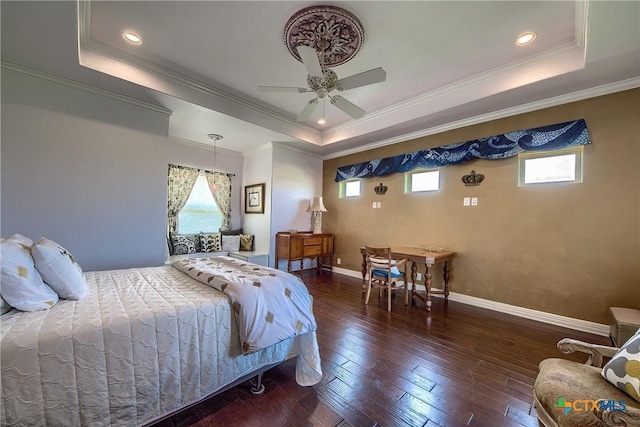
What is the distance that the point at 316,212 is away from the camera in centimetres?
564

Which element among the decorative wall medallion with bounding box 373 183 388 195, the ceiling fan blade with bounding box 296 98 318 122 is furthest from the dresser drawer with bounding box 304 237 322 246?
the ceiling fan blade with bounding box 296 98 318 122

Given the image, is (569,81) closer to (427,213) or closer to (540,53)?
(540,53)

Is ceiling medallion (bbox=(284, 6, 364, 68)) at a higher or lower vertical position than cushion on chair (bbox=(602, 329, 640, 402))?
higher

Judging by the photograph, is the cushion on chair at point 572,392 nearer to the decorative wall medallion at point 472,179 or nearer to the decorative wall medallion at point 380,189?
the decorative wall medallion at point 472,179

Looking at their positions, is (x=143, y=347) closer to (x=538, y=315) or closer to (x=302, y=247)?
(x=302, y=247)

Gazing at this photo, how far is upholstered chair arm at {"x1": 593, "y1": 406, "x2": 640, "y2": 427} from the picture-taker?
89 cm

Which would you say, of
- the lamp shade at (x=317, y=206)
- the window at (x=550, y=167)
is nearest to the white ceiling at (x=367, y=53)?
the window at (x=550, y=167)

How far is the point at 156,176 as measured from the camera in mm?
3307

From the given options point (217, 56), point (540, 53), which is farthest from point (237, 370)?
point (540, 53)

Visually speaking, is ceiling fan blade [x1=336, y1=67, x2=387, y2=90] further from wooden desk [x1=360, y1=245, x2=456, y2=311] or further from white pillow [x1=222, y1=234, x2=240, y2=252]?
white pillow [x1=222, y1=234, x2=240, y2=252]

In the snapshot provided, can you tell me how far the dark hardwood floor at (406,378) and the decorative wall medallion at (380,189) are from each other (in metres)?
2.34

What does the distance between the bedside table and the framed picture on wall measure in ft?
2.95

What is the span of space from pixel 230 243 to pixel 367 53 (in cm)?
Result: 409

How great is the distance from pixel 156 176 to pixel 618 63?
5195mm
